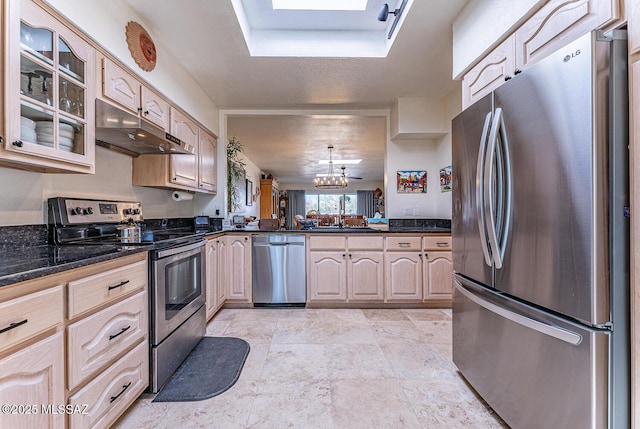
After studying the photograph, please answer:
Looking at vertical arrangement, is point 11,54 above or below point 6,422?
above

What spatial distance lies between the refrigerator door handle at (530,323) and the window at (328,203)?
10.5 metres

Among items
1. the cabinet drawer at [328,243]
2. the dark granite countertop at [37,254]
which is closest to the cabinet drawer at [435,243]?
the cabinet drawer at [328,243]

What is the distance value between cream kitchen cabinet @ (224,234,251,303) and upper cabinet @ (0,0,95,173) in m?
1.71

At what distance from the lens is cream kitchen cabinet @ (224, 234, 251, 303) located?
3.11 m

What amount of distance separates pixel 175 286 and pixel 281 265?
1.40m

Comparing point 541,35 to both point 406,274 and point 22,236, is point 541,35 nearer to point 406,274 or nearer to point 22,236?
point 406,274

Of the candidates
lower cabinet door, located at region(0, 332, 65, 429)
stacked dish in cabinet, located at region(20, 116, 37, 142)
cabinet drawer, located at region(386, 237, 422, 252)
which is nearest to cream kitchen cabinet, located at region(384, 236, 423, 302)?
cabinet drawer, located at region(386, 237, 422, 252)

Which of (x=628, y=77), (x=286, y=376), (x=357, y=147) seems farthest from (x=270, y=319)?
(x=357, y=147)

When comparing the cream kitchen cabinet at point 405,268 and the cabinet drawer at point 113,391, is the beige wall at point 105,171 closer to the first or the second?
the cabinet drawer at point 113,391

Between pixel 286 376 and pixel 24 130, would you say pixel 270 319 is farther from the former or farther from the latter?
pixel 24 130

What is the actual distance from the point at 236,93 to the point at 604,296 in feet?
10.4

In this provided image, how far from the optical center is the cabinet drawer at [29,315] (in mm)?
837

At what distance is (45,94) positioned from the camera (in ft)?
4.17

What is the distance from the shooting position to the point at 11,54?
109cm
